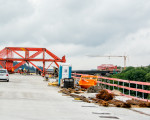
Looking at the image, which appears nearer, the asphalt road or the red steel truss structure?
the asphalt road

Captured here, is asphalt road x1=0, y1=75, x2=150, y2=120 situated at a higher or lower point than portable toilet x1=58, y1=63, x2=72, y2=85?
lower

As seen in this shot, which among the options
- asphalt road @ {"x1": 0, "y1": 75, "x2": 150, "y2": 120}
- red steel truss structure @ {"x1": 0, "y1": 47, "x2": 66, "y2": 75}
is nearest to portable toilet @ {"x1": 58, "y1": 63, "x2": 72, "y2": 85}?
asphalt road @ {"x1": 0, "y1": 75, "x2": 150, "y2": 120}

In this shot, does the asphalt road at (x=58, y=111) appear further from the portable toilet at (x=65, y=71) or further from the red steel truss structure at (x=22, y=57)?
the red steel truss structure at (x=22, y=57)

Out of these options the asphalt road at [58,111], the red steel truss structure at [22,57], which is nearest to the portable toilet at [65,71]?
the asphalt road at [58,111]

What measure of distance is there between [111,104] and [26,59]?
79363mm

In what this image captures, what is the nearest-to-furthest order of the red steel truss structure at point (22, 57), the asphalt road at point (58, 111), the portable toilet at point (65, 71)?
the asphalt road at point (58, 111)
the portable toilet at point (65, 71)
the red steel truss structure at point (22, 57)

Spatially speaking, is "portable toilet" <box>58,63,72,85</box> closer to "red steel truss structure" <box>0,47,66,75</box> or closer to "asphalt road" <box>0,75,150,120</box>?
"asphalt road" <box>0,75,150,120</box>

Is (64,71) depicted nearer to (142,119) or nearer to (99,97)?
(99,97)

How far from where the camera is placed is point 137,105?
1259cm

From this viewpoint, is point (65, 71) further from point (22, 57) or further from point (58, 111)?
point (22, 57)

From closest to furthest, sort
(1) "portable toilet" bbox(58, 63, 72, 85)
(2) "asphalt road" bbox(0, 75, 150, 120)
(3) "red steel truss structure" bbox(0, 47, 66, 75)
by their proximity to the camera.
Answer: (2) "asphalt road" bbox(0, 75, 150, 120) < (1) "portable toilet" bbox(58, 63, 72, 85) < (3) "red steel truss structure" bbox(0, 47, 66, 75)

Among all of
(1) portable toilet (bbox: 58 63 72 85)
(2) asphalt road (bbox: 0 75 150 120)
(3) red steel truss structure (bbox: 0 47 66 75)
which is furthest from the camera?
(3) red steel truss structure (bbox: 0 47 66 75)

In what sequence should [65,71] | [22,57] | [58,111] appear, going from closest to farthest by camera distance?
[58,111] → [65,71] → [22,57]

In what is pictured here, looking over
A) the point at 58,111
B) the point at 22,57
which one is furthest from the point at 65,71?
the point at 22,57
